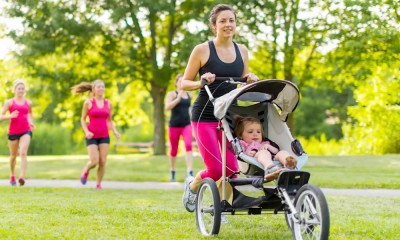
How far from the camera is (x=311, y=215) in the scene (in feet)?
18.2

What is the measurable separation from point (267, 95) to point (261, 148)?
0.70m

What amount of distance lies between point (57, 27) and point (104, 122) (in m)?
→ 13.6

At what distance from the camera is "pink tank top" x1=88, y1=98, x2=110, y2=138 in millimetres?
12000

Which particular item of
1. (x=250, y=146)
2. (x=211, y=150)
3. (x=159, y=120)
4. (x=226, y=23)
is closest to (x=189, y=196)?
(x=211, y=150)

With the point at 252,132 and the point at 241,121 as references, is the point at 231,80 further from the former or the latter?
the point at 252,132

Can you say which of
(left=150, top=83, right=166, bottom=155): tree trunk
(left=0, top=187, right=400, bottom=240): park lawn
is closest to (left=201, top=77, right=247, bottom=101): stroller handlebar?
(left=0, top=187, right=400, bottom=240): park lawn

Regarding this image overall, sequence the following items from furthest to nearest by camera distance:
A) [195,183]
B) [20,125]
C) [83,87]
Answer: [20,125] → [83,87] → [195,183]

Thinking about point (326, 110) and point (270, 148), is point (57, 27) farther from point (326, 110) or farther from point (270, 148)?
point (326, 110)

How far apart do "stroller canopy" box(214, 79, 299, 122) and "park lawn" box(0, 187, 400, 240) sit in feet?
3.96

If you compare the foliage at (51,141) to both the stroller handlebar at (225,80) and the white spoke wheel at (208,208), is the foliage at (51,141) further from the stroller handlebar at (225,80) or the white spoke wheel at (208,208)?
the stroller handlebar at (225,80)

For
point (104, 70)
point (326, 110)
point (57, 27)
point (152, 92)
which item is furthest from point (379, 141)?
point (326, 110)

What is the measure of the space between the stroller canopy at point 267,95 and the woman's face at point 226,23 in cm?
61

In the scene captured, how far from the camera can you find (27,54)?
25250 millimetres

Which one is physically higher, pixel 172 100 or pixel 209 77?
pixel 209 77
